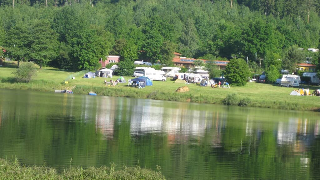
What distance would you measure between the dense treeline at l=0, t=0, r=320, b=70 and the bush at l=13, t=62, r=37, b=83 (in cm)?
1321

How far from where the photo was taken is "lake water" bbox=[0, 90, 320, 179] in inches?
835

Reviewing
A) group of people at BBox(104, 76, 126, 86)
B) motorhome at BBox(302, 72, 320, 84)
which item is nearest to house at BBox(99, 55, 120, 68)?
group of people at BBox(104, 76, 126, 86)

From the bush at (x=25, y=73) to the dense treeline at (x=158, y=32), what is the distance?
13.2 meters

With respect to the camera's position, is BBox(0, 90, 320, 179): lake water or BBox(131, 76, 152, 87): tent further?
BBox(131, 76, 152, 87): tent

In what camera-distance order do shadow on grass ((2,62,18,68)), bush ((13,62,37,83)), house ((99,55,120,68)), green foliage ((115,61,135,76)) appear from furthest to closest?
1. house ((99,55,120,68))
2. shadow on grass ((2,62,18,68))
3. green foliage ((115,61,135,76))
4. bush ((13,62,37,83))

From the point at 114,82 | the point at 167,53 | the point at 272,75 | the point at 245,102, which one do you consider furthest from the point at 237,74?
the point at 167,53

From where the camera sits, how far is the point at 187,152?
24.4m

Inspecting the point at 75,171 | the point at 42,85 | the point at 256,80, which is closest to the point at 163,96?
the point at 42,85

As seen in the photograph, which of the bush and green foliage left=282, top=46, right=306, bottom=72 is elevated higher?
green foliage left=282, top=46, right=306, bottom=72

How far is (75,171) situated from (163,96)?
128ft

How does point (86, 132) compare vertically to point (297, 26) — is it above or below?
below

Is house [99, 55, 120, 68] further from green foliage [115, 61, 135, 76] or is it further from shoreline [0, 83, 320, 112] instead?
shoreline [0, 83, 320, 112]

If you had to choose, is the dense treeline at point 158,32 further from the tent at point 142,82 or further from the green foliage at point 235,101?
the green foliage at point 235,101

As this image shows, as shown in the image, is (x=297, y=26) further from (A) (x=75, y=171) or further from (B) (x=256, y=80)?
(A) (x=75, y=171)
